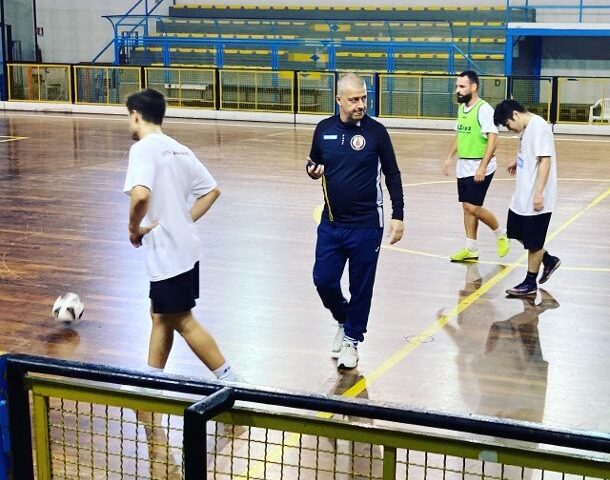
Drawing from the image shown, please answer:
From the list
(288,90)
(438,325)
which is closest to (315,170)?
(438,325)

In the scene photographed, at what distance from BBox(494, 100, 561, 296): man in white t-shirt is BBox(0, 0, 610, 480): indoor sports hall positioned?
1.78 ft

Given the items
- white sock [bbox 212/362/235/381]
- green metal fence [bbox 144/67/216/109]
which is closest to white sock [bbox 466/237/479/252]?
white sock [bbox 212/362/235/381]

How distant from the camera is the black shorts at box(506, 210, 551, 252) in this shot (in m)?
8.88

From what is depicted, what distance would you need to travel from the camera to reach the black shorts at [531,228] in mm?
8883

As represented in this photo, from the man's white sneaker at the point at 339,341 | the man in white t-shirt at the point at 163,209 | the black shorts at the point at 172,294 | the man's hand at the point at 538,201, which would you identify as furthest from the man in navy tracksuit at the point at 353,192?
the man's hand at the point at 538,201

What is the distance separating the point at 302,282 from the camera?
9.72 meters

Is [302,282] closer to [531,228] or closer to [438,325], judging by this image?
[438,325]

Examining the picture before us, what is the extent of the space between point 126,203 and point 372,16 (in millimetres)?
19903

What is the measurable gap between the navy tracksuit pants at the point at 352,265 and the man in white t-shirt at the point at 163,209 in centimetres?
110

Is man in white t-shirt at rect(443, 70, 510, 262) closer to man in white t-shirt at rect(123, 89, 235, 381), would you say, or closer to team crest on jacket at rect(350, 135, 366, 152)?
team crest on jacket at rect(350, 135, 366, 152)

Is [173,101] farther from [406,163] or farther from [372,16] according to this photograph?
[406,163]

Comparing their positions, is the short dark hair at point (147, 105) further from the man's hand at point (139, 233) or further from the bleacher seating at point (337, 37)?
the bleacher seating at point (337, 37)

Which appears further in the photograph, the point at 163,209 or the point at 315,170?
the point at 315,170

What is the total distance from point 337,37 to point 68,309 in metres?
24.8
